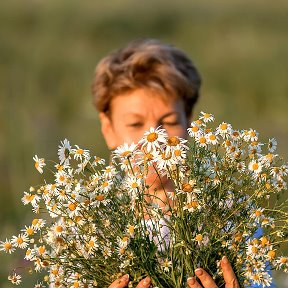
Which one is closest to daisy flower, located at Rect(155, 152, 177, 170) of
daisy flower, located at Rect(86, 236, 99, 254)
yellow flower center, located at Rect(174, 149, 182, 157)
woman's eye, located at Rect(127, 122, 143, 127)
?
yellow flower center, located at Rect(174, 149, 182, 157)

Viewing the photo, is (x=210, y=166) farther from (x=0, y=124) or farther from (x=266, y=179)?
(x=0, y=124)

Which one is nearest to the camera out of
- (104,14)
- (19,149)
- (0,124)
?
(19,149)

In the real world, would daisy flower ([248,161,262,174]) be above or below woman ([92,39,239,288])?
below

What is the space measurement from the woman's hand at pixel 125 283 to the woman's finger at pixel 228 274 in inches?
6.0

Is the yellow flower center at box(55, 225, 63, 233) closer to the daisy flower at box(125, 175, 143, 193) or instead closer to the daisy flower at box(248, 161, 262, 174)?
the daisy flower at box(125, 175, 143, 193)

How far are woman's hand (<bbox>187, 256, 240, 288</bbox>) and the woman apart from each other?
2.86 feet

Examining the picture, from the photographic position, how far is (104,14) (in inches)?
709

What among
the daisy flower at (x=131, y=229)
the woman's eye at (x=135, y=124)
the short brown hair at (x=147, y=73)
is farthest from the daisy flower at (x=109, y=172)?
the short brown hair at (x=147, y=73)

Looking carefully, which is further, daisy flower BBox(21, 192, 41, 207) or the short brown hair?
the short brown hair

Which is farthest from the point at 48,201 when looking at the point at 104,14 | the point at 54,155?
the point at 104,14

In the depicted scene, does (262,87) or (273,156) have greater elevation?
(262,87)

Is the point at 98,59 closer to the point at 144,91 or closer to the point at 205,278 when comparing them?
the point at 144,91

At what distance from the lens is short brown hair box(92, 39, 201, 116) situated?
3.20 m

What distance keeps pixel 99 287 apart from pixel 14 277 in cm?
18
